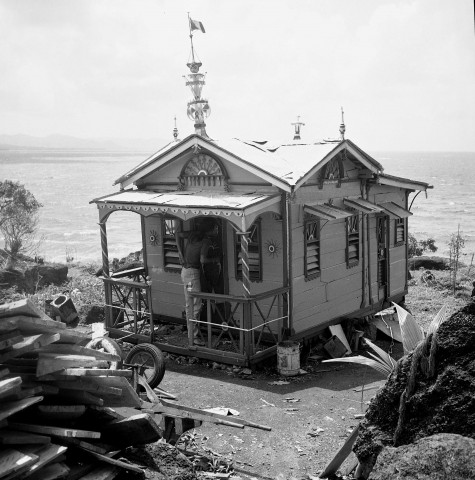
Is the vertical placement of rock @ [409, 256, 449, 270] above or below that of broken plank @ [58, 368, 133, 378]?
below

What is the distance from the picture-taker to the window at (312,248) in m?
13.9

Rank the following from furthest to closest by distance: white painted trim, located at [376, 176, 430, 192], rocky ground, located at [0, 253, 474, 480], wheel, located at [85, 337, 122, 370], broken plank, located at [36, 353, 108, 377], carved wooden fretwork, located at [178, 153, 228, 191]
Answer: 1. white painted trim, located at [376, 176, 430, 192]
2. carved wooden fretwork, located at [178, 153, 228, 191]
3. wheel, located at [85, 337, 122, 370]
4. rocky ground, located at [0, 253, 474, 480]
5. broken plank, located at [36, 353, 108, 377]

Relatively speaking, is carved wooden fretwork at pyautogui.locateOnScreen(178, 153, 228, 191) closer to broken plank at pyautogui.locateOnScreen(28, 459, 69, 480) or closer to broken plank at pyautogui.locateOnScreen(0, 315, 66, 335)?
broken plank at pyautogui.locateOnScreen(0, 315, 66, 335)

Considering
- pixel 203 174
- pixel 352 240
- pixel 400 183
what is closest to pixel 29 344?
pixel 203 174

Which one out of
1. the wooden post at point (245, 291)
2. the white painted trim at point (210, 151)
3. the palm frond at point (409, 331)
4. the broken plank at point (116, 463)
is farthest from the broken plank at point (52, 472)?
the white painted trim at point (210, 151)

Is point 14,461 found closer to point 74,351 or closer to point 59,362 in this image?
point 59,362

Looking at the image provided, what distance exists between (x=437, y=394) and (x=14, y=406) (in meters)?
4.02

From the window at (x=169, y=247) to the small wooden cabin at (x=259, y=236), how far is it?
0.08ft

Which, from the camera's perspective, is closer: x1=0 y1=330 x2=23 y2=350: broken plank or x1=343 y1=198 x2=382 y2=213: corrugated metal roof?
x1=0 y1=330 x2=23 y2=350: broken plank

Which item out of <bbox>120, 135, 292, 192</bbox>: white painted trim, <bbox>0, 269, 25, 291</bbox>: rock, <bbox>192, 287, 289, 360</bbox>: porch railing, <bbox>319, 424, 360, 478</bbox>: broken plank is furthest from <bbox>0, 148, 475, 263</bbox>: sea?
<bbox>319, 424, 360, 478</bbox>: broken plank

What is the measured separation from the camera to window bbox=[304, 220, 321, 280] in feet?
45.5

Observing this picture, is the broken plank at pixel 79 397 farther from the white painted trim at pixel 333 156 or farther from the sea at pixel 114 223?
the sea at pixel 114 223

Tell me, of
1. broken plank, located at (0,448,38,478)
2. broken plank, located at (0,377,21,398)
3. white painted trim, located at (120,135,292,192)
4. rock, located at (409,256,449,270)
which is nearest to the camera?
broken plank, located at (0,448,38,478)

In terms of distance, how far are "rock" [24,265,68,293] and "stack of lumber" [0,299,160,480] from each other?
59.2ft
